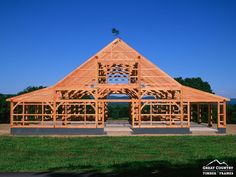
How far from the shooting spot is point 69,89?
78.9ft

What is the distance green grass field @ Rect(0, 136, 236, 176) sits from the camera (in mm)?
10344

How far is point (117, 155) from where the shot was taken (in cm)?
1392

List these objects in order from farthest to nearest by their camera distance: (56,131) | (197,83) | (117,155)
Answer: (197,83), (56,131), (117,155)

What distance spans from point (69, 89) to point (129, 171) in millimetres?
14902

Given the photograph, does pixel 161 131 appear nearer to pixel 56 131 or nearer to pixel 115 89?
pixel 115 89

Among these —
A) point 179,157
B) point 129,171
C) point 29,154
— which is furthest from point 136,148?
point 129,171

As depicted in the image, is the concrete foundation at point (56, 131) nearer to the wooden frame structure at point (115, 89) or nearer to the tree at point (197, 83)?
the wooden frame structure at point (115, 89)

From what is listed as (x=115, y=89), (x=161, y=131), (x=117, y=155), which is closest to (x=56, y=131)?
(x=115, y=89)

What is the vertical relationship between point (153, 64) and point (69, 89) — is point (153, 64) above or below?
above

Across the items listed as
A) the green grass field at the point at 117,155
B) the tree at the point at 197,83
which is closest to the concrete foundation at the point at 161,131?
the green grass field at the point at 117,155

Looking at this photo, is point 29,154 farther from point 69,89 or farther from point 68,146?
point 69,89

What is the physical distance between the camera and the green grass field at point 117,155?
10344 millimetres

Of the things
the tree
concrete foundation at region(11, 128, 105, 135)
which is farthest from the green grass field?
the tree

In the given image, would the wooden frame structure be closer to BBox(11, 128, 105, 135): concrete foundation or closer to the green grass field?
BBox(11, 128, 105, 135): concrete foundation
